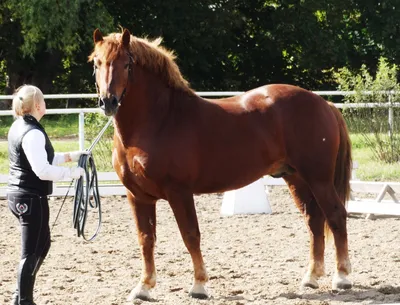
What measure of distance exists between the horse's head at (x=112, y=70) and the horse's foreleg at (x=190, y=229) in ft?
2.46

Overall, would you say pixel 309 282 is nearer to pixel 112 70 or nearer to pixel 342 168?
pixel 342 168

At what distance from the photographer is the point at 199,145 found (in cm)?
583

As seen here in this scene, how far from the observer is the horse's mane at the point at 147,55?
5.62 meters

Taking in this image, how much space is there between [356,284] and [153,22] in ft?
66.1

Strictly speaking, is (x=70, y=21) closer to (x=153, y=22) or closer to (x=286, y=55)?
(x=153, y=22)

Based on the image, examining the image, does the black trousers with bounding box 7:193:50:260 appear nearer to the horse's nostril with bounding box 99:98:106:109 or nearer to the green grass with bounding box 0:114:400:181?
the horse's nostril with bounding box 99:98:106:109

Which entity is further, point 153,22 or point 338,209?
point 153,22

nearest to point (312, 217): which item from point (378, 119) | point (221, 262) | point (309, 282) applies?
point (309, 282)

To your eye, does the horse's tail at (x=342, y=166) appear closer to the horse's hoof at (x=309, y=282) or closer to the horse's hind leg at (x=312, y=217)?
the horse's hind leg at (x=312, y=217)

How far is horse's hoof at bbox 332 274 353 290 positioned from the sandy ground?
0.17 ft

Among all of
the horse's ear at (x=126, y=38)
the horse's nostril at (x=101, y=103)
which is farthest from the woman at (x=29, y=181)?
the horse's ear at (x=126, y=38)

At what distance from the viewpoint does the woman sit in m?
4.99

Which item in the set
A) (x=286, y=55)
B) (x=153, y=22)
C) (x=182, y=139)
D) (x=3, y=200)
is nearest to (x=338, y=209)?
(x=182, y=139)

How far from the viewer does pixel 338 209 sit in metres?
6.10
